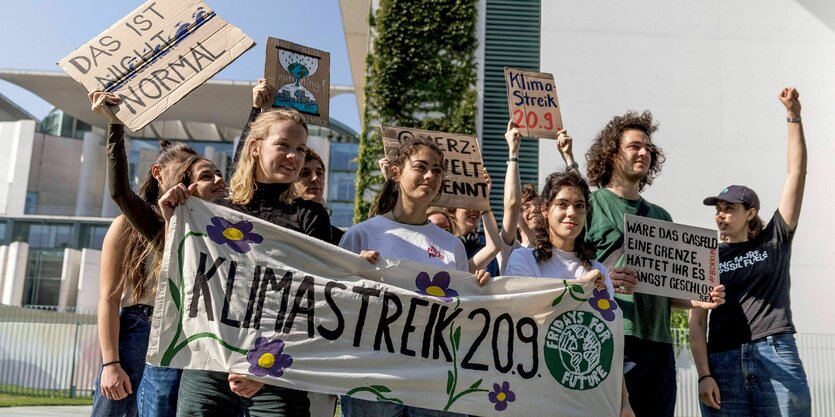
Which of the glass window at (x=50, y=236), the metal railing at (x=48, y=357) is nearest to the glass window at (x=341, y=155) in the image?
the glass window at (x=50, y=236)

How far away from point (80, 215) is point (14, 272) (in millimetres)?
6576

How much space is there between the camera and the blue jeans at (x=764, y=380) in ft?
13.6

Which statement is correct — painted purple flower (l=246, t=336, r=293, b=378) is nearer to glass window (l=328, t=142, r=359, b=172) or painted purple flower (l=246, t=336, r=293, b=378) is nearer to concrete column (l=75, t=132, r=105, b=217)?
glass window (l=328, t=142, r=359, b=172)

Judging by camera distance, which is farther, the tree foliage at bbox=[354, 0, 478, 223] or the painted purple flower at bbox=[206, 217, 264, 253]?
the tree foliage at bbox=[354, 0, 478, 223]

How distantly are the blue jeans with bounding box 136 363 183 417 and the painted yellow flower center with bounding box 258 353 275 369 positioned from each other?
540mm

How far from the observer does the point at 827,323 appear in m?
15.1

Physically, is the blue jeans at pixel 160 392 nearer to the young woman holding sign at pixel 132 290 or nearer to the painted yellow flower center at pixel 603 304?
the young woman holding sign at pixel 132 290

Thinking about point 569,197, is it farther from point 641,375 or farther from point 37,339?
point 37,339

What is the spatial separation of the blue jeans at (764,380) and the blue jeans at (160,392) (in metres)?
2.96

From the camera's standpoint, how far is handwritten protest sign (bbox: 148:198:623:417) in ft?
11.1

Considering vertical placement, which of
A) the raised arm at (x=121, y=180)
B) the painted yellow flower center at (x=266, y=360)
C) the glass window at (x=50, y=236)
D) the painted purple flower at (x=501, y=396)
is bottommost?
the painted purple flower at (x=501, y=396)

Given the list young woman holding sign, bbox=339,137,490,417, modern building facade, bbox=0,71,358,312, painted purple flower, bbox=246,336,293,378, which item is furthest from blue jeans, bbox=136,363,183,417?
modern building facade, bbox=0,71,358,312

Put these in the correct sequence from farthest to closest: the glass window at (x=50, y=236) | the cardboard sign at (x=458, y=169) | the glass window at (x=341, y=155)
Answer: the glass window at (x=341, y=155), the glass window at (x=50, y=236), the cardboard sign at (x=458, y=169)

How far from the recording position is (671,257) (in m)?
4.29
